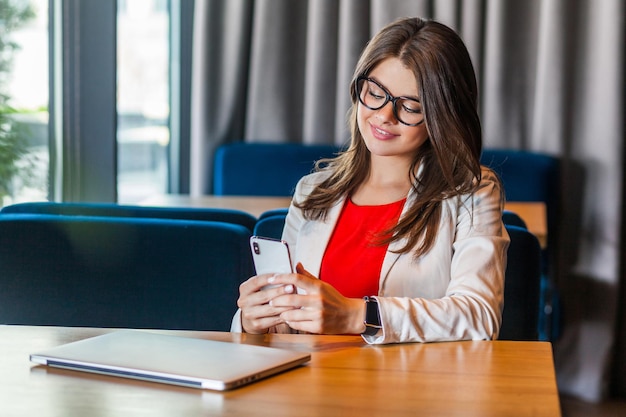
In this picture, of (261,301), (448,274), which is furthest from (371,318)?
(448,274)

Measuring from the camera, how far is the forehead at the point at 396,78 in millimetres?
2246

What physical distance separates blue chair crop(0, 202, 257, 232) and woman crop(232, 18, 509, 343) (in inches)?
5.9

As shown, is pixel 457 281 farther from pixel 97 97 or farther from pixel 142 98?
pixel 142 98

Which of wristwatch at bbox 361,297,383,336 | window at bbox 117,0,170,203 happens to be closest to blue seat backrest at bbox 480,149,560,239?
window at bbox 117,0,170,203

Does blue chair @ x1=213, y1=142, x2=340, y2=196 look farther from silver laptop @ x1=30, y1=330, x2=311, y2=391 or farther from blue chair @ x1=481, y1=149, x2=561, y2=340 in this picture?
silver laptop @ x1=30, y1=330, x2=311, y2=391

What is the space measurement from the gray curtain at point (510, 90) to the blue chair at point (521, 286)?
2.31 m

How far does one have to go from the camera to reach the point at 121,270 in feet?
7.44

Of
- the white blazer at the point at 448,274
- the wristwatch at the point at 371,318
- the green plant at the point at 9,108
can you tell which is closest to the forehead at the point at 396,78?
the white blazer at the point at 448,274

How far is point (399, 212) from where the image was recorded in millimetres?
2342

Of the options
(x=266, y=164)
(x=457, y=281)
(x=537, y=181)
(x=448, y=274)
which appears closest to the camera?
(x=457, y=281)

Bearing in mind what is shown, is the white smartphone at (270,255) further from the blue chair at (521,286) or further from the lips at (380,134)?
the blue chair at (521,286)

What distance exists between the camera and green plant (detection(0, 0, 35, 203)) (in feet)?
10.9

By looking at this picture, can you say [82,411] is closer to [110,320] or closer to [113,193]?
Result: [110,320]

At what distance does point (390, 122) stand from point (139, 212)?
0.73 m
